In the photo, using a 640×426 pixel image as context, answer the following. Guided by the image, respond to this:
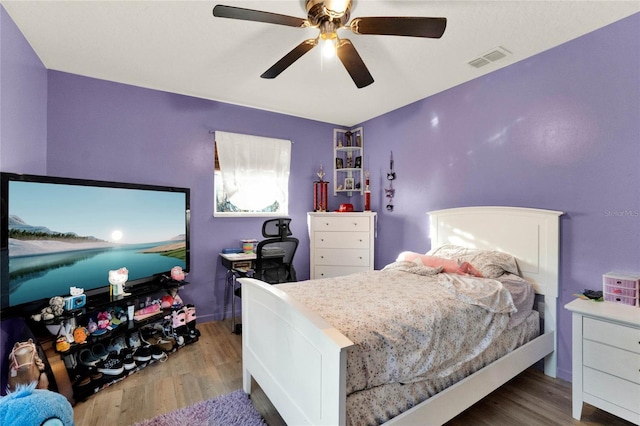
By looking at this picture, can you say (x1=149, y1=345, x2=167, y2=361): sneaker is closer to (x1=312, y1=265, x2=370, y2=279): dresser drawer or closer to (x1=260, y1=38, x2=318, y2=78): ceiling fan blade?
(x1=312, y1=265, x2=370, y2=279): dresser drawer

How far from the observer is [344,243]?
12.5 feet

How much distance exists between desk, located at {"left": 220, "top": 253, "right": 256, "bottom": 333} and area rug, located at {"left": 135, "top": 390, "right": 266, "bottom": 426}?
1.13 meters

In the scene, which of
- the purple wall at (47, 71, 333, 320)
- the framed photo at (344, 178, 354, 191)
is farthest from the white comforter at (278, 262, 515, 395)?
the framed photo at (344, 178, 354, 191)

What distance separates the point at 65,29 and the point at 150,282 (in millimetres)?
2055

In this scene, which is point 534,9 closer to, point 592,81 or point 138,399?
point 592,81

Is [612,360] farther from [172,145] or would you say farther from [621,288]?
[172,145]

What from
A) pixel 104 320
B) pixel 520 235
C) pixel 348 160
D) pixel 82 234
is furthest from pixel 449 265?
pixel 82 234

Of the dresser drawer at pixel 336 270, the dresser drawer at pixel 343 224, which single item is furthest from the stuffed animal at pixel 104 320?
the dresser drawer at pixel 343 224

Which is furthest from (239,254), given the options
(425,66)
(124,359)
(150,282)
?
(425,66)

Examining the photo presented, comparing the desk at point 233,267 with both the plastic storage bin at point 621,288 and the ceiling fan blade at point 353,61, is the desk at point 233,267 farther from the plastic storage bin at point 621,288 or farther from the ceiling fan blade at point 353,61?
the plastic storage bin at point 621,288

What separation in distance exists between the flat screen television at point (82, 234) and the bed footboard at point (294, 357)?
121 centimetres

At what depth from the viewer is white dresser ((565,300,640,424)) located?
1.66 m

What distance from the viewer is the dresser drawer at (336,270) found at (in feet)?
12.4

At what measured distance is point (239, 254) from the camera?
134 inches
